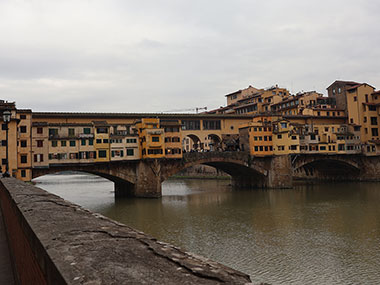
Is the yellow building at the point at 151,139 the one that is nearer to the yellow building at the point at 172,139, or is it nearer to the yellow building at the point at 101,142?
the yellow building at the point at 172,139

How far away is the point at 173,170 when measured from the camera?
4912 cm

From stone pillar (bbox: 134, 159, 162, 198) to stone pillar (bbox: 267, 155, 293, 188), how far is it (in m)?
18.5

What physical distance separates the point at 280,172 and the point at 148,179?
21236mm

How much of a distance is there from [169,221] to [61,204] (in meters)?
22.7

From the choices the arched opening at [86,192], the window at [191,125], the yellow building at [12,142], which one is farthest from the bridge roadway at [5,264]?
the window at [191,125]

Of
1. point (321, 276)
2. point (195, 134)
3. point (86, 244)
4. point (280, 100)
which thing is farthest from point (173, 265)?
point (280, 100)

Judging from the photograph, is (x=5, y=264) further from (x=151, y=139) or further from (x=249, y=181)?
(x=249, y=181)

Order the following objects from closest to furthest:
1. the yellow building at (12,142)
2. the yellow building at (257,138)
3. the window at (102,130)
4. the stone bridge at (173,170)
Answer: the yellow building at (12,142) < the window at (102,130) < the stone bridge at (173,170) < the yellow building at (257,138)

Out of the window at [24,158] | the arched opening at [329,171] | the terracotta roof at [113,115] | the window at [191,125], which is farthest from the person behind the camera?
the arched opening at [329,171]

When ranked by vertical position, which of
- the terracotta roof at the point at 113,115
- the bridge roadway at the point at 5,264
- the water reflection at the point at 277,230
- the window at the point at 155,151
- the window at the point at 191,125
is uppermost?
the terracotta roof at the point at 113,115

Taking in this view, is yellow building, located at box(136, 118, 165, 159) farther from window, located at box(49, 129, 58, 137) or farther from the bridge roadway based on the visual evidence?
the bridge roadway

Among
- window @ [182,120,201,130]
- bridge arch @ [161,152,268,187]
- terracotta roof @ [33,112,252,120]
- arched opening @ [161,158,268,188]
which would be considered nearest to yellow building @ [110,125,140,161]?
terracotta roof @ [33,112,252,120]

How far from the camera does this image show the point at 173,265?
3434 mm

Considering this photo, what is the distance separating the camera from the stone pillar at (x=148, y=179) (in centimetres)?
4597
